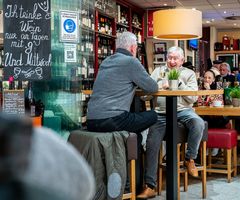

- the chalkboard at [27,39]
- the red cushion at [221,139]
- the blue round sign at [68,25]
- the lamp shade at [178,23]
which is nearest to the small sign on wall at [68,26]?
the blue round sign at [68,25]

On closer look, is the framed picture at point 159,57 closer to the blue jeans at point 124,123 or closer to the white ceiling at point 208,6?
the white ceiling at point 208,6


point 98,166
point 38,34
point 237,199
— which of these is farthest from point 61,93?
point 237,199

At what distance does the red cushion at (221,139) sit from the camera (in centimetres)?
456

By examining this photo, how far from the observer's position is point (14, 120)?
1.86 feet

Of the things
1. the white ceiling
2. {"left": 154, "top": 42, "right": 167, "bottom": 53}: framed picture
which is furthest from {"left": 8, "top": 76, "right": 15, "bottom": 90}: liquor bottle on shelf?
{"left": 154, "top": 42, "right": 167, "bottom": 53}: framed picture

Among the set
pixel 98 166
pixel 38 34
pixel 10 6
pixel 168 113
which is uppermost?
pixel 10 6

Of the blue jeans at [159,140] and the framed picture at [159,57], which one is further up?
the framed picture at [159,57]

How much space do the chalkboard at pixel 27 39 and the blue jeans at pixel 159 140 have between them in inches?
42.8

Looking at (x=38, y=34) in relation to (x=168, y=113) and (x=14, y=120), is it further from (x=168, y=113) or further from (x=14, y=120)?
(x=14, y=120)

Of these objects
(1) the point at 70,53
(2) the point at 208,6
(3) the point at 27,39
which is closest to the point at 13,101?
(3) the point at 27,39

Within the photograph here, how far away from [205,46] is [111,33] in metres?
6.60

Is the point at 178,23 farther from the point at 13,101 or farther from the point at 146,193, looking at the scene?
the point at 13,101

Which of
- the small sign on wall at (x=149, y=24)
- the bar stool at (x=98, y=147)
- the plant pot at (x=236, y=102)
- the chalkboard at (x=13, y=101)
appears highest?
the small sign on wall at (x=149, y=24)

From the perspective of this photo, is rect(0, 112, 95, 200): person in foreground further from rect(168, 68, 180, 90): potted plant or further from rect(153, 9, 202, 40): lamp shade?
rect(153, 9, 202, 40): lamp shade
